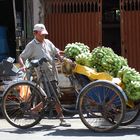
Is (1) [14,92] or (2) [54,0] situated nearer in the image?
(1) [14,92]

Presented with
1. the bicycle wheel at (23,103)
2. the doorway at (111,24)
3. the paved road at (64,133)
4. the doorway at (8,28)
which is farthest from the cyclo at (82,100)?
the doorway at (111,24)

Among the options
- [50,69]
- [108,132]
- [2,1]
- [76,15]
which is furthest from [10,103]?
[2,1]

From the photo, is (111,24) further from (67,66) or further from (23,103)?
(23,103)

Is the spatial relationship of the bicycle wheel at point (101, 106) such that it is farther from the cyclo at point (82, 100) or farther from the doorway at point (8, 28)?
the doorway at point (8, 28)

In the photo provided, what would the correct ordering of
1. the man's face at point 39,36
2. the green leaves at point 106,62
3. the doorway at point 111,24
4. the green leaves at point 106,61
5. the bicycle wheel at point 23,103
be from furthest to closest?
1. the doorway at point 111,24
2. the man's face at point 39,36
3. the bicycle wheel at point 23,103
4. the green leaves at point 106,61
5. the green leaves at point 106,62

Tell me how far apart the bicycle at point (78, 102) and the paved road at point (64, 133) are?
0.14m

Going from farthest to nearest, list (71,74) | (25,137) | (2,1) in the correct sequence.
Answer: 1. (2,1)
2. (71,74)
3. (25,137)

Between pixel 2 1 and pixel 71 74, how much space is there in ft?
14.8

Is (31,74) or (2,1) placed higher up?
(2,1)

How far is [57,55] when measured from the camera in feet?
28.5

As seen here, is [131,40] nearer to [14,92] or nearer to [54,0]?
[54,0]

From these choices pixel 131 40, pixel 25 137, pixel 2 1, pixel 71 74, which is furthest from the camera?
pixel 2 1

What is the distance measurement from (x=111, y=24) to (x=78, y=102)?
5077mm

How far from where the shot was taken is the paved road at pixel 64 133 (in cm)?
781
